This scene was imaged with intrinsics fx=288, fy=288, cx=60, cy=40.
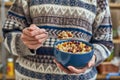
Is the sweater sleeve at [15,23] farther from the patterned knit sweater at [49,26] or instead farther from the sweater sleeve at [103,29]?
the sweater sleeve at [103,29]

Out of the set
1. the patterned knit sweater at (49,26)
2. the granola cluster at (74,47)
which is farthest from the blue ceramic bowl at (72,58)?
the patterned knit sweater at (49,26)

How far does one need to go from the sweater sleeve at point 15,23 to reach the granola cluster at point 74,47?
0.70 feet

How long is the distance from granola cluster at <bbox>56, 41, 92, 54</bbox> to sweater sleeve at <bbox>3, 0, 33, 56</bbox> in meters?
0.21

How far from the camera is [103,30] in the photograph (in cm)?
108

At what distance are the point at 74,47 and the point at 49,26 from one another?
17 centimetres

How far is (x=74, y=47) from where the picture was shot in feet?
2.80

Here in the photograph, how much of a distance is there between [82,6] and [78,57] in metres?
0.26

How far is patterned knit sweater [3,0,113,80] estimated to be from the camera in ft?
3.24

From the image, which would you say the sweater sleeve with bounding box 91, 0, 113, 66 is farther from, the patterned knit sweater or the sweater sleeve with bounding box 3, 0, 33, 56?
the sweater sleeve with bounding box 3, 0, 33, 56

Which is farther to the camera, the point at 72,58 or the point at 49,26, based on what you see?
the point at 49,26

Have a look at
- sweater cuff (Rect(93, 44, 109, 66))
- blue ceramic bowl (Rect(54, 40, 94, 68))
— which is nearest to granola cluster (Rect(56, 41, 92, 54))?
blue ceramic bowl (Rect(54, 40, 94, 68))

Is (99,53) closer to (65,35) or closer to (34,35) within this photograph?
(65,35)

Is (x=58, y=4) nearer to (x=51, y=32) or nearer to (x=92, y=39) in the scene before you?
(x=51, y=32)

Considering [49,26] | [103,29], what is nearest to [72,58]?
[49,26]
